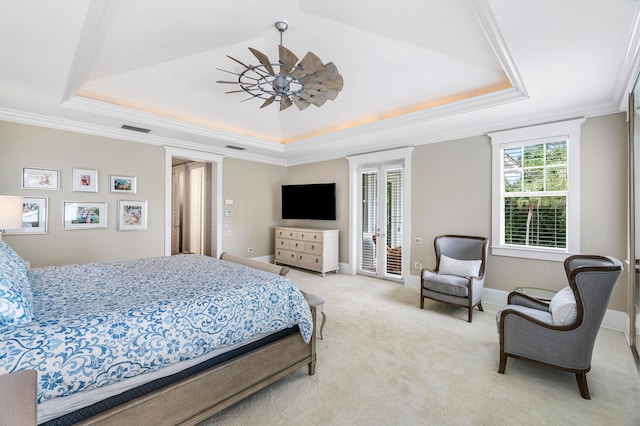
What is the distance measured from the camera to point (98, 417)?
132cm

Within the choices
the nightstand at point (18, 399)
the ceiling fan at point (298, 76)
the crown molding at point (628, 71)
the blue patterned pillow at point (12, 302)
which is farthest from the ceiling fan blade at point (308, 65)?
the nightstand at point (18, 399)

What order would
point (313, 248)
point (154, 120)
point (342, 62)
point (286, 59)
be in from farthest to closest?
point (313, 248) → point (154, 120) → point (342, 62) → point (286, 59)

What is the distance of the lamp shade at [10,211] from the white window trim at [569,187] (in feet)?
18.6

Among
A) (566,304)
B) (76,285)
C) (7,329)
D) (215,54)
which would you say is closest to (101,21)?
(215,54)

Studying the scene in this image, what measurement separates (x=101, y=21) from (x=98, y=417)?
2.63m

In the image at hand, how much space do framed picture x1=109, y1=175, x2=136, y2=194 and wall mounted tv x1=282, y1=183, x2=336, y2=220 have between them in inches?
120

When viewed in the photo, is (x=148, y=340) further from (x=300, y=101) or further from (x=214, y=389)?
(x=300, y=101)

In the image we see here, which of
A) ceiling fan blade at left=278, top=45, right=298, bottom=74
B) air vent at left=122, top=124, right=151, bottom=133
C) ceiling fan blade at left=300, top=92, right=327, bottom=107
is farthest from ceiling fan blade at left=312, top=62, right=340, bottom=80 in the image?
air vent at left=122, top=124, right=151, bottom=133

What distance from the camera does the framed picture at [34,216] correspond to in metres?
3.75

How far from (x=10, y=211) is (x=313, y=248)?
422 cm

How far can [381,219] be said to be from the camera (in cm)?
543

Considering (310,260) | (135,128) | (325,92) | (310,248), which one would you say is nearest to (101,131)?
(135,128)

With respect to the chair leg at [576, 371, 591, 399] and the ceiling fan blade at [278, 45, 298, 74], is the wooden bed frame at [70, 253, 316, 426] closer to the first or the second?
the chair leg at [576, 371, 591, 399]

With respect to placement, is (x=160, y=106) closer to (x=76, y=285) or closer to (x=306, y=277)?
(x=76, y=285)
